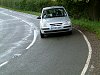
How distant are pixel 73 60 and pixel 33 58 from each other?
185 cm

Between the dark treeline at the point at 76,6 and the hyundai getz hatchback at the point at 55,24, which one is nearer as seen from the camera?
the hyundai getz hatchback at the point at 55,24

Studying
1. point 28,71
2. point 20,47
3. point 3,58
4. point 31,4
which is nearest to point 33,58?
point 3,58

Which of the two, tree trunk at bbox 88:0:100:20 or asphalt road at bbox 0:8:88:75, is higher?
asphalt road at bbox 0:8:88:75

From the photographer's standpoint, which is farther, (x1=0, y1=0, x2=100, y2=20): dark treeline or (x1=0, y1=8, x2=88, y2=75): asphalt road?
(x1=0, y1=0, x2=100, y2=20): dark treeline

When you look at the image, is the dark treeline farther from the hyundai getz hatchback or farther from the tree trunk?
the hyundai getz hatchback

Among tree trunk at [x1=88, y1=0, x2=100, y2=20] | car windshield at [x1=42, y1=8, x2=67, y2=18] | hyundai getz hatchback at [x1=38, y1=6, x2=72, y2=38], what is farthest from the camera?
tree trunk at [x1=88, y1=0, x2=100, y2=20]

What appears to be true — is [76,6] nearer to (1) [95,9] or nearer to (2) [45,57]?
(1) [95,9]

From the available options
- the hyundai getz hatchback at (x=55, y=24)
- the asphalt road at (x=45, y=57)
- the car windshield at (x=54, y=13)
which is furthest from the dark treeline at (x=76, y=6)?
the asphalt road at (x=45, y=57)

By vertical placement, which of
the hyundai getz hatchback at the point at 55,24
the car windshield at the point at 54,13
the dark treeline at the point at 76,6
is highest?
the car windshield at the point at 54,13

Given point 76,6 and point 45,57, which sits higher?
point 45,57

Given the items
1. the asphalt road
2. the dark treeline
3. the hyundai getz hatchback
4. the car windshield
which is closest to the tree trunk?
the dark treeline

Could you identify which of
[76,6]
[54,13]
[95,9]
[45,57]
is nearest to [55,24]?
[54,13]

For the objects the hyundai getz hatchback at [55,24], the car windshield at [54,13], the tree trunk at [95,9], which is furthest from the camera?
the tree trunk at [95,9]

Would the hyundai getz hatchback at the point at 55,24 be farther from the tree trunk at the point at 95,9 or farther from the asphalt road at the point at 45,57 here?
the tree trunk at the point at 95,9
